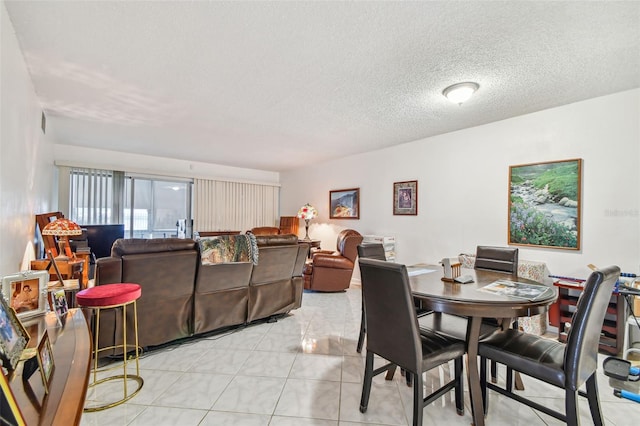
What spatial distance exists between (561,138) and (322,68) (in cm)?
274

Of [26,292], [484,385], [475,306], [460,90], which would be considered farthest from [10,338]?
[460,90]

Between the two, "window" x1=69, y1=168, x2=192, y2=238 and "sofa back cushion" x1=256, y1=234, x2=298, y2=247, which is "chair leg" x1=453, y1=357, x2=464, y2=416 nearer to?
"sofa back cushion" x1=256, y1=234, x2=298, y2=247

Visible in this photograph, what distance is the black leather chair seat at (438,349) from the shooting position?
1.62 meters

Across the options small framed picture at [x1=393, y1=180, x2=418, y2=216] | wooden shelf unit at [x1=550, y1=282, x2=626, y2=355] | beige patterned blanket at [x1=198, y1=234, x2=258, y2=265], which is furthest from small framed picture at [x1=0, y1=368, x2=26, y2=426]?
small framed picture at [x1=393, y1=180, x2=418, y2=216]

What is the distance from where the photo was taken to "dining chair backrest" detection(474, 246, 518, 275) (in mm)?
2664

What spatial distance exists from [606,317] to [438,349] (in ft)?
7.58

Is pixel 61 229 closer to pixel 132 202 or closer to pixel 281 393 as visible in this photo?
pixel 281 393

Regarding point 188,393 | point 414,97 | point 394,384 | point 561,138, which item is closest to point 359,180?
point 414,97

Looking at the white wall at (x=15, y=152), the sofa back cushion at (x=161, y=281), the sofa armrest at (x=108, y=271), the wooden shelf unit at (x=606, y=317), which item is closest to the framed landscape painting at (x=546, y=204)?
the wooden shelf unit at (x=606, y=317)

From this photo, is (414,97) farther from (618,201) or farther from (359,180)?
(359,180)

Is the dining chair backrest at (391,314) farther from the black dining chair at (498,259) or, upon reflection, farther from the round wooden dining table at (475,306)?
the black dining chair at (498,259)

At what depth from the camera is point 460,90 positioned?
2.62 meters

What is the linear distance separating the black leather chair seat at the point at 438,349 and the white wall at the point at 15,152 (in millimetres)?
2631

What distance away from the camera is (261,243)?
124 inches
